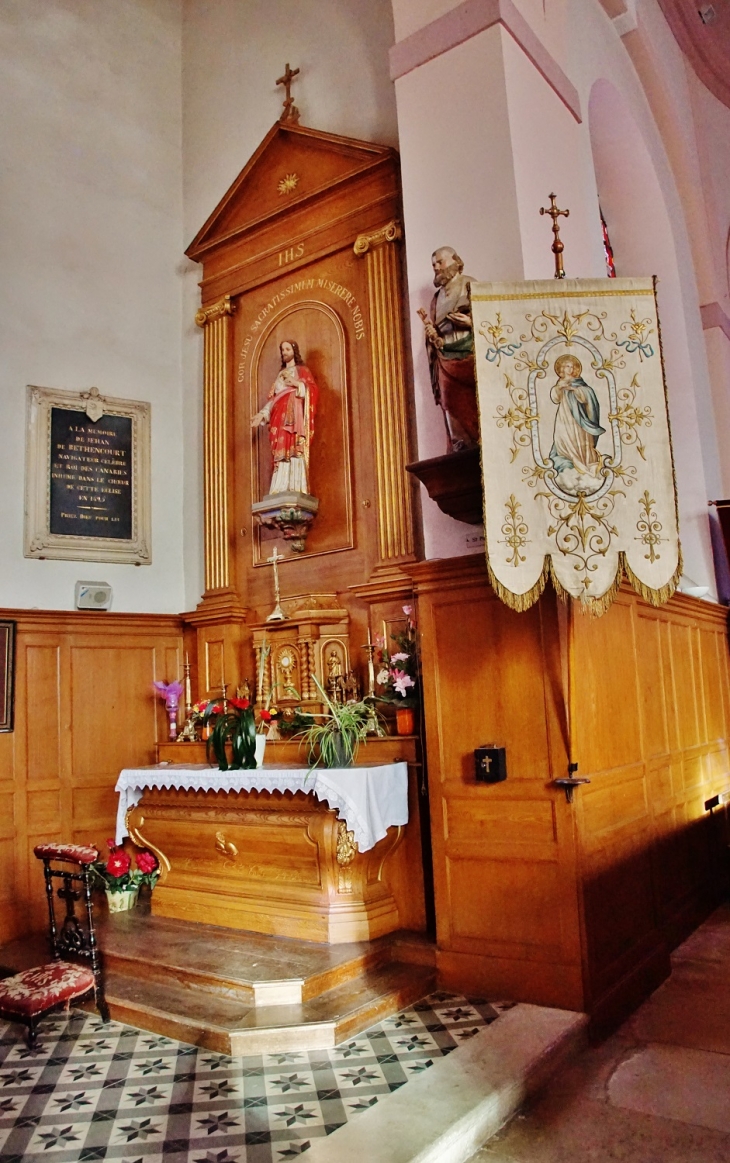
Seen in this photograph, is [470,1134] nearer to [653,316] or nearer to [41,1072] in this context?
[41,1072]

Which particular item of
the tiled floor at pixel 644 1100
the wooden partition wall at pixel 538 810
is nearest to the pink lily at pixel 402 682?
the wooden partition wall at pixel 538 810

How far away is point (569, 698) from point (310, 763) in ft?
5.86

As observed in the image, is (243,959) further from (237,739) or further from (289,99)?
(289,99)

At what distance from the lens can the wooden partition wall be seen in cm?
445

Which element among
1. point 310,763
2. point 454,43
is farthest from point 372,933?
point 454,43

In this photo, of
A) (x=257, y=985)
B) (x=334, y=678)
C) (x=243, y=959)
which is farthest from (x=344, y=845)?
(x=334, y=678)

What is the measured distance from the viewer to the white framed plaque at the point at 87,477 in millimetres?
7020

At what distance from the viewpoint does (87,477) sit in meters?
7.33

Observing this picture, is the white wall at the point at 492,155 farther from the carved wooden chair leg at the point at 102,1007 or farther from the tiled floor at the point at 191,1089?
the carved wooden chair leg at the point at 102,1007

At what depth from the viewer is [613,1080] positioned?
12.7ft

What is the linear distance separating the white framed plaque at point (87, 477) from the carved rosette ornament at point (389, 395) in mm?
2412

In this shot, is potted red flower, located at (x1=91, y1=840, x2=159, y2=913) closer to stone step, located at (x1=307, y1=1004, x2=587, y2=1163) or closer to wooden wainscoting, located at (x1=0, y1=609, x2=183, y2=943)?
wooden wainscoting, located at (x1=0, y1=609, x2=183, y2=943)

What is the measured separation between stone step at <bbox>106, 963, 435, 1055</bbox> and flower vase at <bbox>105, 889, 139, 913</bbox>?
119 centimetres

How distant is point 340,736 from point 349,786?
45 centimetres
